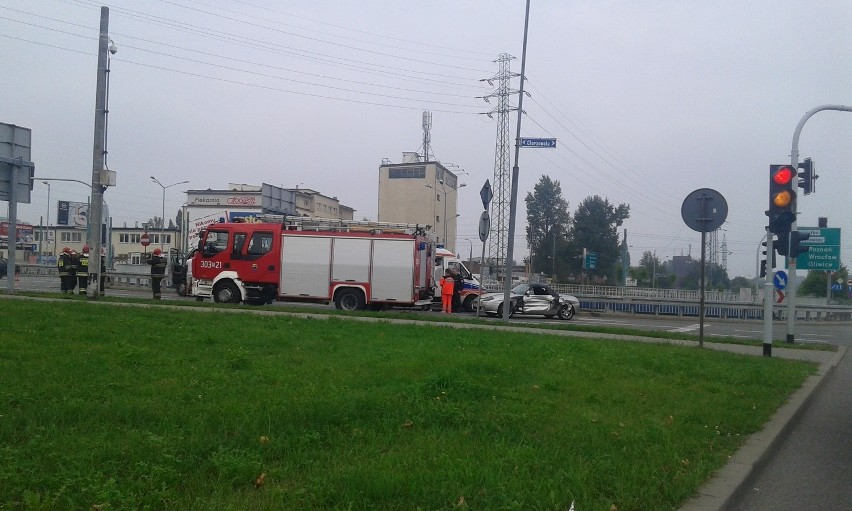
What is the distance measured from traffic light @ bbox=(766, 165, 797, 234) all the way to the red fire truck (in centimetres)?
1226

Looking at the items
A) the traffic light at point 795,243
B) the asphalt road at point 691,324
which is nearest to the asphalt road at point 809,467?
the traffic light at point 795,243

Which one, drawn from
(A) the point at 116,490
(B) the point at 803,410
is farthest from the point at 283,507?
(B) the point at 803,410

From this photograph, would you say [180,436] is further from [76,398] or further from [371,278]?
[371,278]

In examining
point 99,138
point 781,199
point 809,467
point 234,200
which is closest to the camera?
point 809,467

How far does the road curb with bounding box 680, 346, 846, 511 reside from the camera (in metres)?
5.00

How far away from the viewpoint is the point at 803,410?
31.1 ft

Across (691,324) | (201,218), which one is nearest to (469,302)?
(691,324)

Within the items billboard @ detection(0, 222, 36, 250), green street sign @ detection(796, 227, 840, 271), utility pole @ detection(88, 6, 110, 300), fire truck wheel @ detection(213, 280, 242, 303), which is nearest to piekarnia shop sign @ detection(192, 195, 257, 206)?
fire truck wheel @ detection(213, 280, 242, 303)

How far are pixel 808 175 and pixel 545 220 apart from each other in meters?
47.9

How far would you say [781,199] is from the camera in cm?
1415

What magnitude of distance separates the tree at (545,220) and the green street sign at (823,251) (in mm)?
25637

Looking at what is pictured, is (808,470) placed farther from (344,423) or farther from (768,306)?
(768,306)

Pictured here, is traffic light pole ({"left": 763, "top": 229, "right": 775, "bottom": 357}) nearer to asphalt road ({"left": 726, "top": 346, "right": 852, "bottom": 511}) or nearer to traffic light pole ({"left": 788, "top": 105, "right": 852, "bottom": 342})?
traffic light pole ({"left": 788, "top": 105, "right": 852, "bottom": 342})

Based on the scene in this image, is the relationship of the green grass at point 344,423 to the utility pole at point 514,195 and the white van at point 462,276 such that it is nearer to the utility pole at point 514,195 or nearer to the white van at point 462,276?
the utility pole at point 514,195
